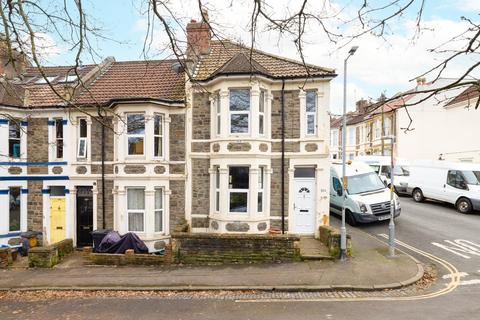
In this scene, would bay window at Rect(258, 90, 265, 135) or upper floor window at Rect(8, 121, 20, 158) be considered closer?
bay window at Rect(258, 90, 265, 135)

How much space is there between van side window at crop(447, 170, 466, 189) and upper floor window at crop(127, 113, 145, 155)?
16811 millimetres

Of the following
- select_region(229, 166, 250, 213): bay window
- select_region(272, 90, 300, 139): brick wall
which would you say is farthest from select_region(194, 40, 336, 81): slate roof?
select_region(229, 166, 250, 213): bay window

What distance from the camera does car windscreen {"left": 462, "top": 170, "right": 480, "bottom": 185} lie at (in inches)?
697

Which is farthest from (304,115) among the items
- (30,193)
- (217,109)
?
(30,193)

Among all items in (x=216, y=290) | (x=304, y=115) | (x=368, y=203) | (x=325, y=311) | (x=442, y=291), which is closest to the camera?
(x=325, y=311)

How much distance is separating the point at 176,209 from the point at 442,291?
10307mm

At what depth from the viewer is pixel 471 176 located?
58.8 ft

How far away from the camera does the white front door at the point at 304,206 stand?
14.0 m

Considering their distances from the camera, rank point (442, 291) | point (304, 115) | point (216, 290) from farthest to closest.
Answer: point (304, 115) → point (216, 290) → point (442, 291)

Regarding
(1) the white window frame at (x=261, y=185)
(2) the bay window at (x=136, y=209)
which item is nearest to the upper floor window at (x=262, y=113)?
(1) the white window frame at (x=261, y=185)

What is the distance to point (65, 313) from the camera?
801 centimetres

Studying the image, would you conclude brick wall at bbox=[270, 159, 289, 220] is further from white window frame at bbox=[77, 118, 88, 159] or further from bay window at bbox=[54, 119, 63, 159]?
bay window at bbox=[54, 119, 63, 159]

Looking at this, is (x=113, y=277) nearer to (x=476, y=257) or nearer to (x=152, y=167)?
(x=152, y=167)

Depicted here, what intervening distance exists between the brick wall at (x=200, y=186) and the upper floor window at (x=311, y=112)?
15.2 feet
